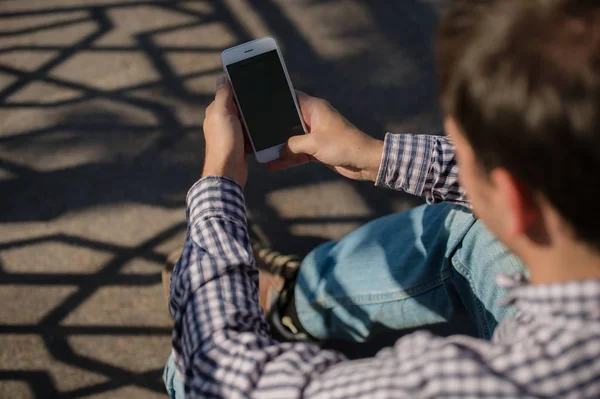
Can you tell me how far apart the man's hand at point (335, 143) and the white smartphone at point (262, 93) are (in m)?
0.05

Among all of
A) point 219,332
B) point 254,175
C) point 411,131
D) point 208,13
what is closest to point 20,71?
point 208,13

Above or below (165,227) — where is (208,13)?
above

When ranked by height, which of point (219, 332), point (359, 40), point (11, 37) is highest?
point (11, 37)

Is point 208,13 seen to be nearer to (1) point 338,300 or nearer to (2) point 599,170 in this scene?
(1) point 338,300

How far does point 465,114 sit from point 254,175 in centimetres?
185

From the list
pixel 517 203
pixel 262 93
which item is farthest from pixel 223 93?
pixel 517 203

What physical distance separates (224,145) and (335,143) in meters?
0.32

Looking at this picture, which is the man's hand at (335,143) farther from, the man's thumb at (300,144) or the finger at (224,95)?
the finger at (224,95)

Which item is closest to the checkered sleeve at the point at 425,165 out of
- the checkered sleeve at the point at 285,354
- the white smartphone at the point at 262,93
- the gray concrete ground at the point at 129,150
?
the white smartphone at the point at 262,93

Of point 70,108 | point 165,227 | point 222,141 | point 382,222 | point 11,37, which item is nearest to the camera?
point 222,141

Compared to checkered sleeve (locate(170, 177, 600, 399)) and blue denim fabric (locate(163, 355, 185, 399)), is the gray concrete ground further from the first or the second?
checkered sleeve (locate(170, 177, 600, 399))

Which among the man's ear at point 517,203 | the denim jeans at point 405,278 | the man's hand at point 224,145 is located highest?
the man's ear at point 517,203

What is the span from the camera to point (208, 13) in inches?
121

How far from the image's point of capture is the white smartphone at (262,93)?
5.73ft
